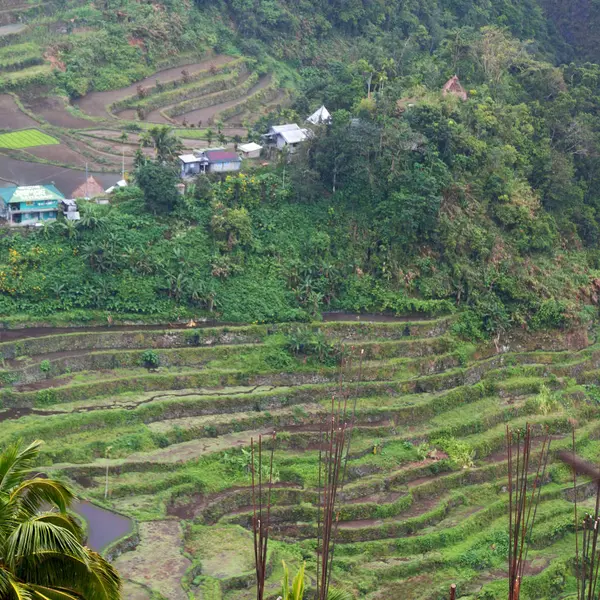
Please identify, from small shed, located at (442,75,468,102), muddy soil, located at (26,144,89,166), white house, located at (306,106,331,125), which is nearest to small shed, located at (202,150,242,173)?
white house, located at (306,106,331,125)

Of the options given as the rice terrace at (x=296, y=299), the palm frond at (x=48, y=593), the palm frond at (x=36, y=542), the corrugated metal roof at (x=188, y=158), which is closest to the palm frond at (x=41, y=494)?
the palm frond at (x=36, y=542)

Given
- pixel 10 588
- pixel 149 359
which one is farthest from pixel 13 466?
pixel 149 359

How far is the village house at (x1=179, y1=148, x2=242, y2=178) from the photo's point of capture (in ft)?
134

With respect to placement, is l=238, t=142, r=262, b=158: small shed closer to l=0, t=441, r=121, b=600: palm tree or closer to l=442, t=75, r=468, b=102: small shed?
l=442, t=75, r=468, b=102: small shed

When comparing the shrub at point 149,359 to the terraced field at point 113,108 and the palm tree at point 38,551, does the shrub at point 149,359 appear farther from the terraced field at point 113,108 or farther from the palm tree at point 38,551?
the palm tree at point 38,551

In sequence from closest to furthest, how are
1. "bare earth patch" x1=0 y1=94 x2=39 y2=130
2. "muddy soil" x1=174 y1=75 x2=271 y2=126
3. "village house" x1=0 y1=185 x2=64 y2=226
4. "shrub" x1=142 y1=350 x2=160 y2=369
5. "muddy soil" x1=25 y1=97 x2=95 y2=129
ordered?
"shrub" x1=142 y1=350 x2=160 y2=369 → "village house" x1=0 y1=185 x2=64 y2=226 → "bare earth patch" x1=0 y1=94 x2=39 y2=130 → "muddy soil" x1=25 y1=97 x2=95 y2=129 → "muddy soil" x1=174 y1=75 x2=271 y2=126

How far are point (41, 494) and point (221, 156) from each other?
27645 mm

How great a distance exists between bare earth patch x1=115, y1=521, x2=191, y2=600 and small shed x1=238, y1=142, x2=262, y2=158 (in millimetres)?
18585

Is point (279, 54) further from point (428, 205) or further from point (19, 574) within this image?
point (19, 574)

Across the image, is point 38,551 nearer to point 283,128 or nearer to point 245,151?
point 245,151

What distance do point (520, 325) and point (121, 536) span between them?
61.3 feet

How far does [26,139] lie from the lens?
43562mm

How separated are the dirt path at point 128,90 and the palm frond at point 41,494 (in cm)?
3342

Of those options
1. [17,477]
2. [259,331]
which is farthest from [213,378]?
[17,477]
